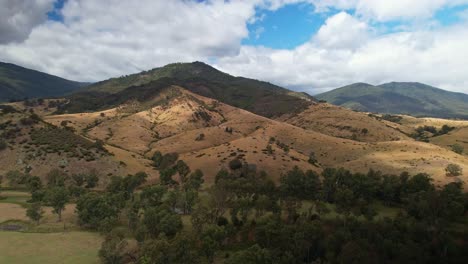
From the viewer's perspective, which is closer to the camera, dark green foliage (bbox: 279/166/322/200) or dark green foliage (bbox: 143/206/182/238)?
dark green foliage (bbox: 143/206/182/238)

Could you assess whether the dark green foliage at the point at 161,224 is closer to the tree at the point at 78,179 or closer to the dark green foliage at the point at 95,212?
the dark green foliage at the point at 95,212

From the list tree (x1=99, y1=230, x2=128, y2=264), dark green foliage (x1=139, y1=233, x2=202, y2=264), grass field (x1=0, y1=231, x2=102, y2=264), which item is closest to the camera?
dark green foliage (x1=139, y1=233, x2=202, y2=264)

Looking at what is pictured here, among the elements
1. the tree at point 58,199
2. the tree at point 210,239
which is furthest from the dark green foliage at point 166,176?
the tree at point 210,239

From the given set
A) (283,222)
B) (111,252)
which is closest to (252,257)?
(283,222)

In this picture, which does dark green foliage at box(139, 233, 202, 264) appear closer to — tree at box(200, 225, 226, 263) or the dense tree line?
the dense tree line

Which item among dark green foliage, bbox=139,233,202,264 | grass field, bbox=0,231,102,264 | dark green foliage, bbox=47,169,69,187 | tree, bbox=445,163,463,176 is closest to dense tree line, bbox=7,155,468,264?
dark green foliage, bbox=139,233,202,264

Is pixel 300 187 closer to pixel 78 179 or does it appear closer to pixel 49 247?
pixel 49 247

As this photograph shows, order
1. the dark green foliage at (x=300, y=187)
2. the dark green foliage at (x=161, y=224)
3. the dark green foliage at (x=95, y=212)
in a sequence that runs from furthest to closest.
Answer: the dark green foliage at (x=300, y=187) → the dark green foliage at (x=95, y=212) → the dark green foliage at (x=161, y=224)

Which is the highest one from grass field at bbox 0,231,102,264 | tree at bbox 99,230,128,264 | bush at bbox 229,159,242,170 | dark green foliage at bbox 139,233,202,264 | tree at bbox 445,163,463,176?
tree at bbox 445,163,463,176

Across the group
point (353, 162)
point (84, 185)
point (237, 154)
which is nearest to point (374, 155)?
point (353, 162)
